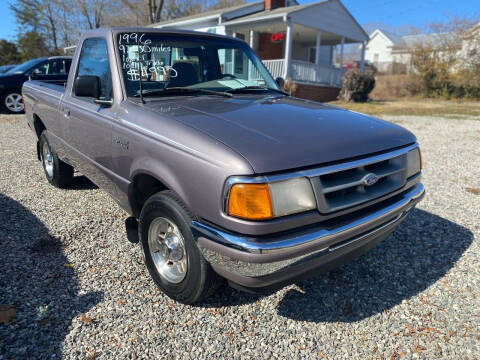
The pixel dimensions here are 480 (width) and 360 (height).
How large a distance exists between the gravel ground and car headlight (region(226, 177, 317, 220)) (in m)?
0.92

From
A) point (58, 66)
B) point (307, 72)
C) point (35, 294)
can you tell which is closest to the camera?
point (35, 294)

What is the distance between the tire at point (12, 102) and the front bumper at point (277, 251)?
1236 centimetres

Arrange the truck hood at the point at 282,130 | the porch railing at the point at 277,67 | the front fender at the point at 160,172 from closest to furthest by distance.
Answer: the truck hood at the point at 282,130 < the front fender at the point at 160,172 < the porch railing at the point at 277,67

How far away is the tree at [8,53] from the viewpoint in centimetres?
3281

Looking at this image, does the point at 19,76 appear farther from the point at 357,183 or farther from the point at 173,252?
the point at 357,183

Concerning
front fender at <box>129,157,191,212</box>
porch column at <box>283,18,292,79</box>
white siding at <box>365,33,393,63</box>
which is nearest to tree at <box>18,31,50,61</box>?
porch column at <box>283,18,292,79</box>

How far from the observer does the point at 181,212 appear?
7.14 feet

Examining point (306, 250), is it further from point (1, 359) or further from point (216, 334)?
point (1, 359)

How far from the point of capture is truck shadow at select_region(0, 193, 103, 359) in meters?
2.20

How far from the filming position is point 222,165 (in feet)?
6.30

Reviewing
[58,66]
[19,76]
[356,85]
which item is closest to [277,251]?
[58,66]

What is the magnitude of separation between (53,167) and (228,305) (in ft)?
11.0

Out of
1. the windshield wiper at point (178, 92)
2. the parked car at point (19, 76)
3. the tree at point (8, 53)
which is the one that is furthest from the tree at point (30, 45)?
the windshield wiper at point (178, 92)

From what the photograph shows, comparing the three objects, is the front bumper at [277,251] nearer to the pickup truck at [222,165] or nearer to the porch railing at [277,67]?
the pickup truck at [222,165]
